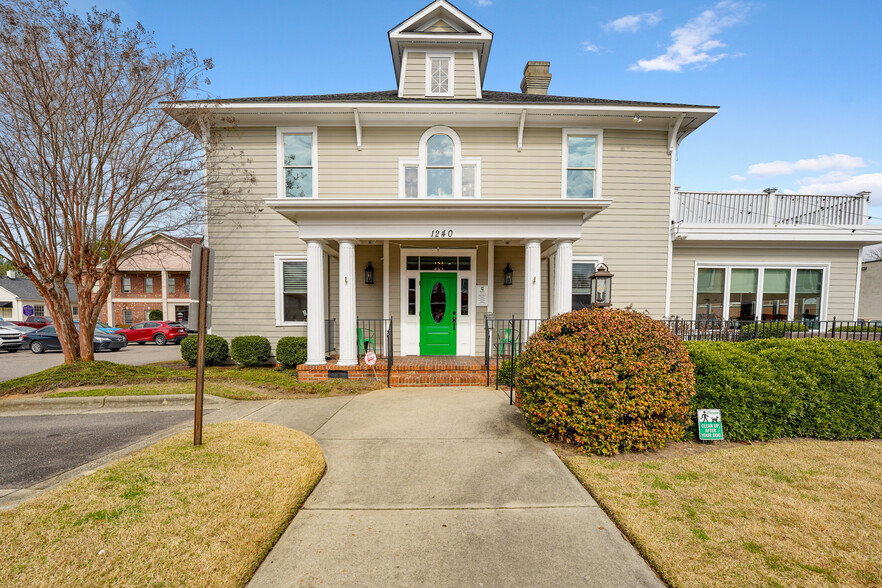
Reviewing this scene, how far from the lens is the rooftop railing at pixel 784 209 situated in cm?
981

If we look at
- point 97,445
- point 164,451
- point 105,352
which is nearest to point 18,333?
point 105,352

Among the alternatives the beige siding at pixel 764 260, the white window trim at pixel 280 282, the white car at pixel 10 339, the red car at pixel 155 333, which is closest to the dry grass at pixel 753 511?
the beige siding at pixel 764 260

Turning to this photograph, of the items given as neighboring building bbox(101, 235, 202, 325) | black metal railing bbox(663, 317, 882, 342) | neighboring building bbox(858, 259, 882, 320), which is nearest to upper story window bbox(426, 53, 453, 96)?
black metal railing bbox(663, 317, 882, 342)

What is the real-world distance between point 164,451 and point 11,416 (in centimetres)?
458

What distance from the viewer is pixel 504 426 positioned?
520 cm

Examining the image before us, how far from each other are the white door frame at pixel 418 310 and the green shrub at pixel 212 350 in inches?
191

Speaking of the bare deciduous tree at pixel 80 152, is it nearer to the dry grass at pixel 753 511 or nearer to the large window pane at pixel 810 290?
the dry grass at pixel 753 511

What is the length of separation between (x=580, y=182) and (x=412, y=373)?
6.82 metres

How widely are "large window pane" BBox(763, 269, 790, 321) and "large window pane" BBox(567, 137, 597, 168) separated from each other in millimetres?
5964

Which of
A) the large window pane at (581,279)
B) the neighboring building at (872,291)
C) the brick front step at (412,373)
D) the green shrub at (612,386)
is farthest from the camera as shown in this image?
the neighboring building at (872,291)

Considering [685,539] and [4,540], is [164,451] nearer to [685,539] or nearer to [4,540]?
[4,540]

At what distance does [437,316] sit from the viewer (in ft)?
31.0

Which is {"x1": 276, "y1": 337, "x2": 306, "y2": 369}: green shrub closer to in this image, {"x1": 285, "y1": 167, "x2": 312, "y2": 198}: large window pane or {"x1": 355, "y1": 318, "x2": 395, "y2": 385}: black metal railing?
{"x1": 355, "y1": 318, "x2": 395, "y2": 385}: black metal railing

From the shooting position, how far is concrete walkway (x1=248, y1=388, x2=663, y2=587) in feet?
7.98
